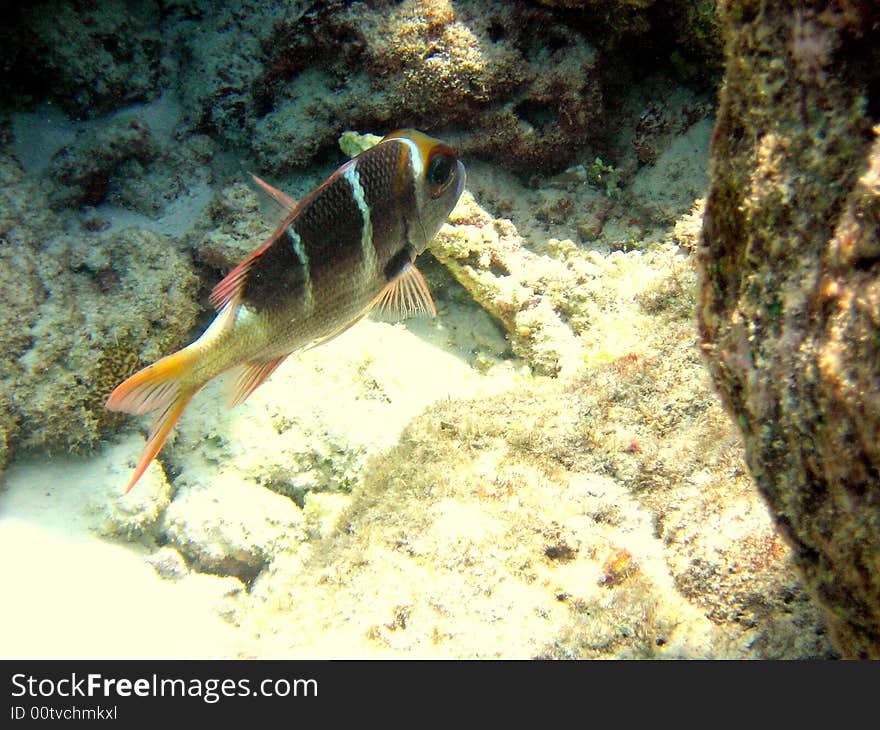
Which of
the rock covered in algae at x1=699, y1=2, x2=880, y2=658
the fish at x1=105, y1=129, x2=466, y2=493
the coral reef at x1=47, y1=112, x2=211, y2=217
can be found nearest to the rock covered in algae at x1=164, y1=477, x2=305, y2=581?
the fish at x1=105, y1=129, x2=466, y2=493

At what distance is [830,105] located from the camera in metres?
1.29

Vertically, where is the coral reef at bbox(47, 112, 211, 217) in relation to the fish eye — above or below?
below

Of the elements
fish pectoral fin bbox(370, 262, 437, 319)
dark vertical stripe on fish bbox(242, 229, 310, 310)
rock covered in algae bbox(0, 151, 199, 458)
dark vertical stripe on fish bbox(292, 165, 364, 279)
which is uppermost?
dark vertical stripe on fish bbox(292, 165, 364, 279)

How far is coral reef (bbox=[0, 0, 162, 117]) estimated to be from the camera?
16.4ft

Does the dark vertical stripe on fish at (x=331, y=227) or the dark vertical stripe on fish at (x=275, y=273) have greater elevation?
the dark vertical stripe on fish at (x=331, y=227)

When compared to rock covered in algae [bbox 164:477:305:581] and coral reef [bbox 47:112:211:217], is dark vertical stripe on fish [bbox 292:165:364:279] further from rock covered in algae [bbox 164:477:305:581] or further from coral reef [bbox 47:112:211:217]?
coral reef [bbox 47:112:211:217]

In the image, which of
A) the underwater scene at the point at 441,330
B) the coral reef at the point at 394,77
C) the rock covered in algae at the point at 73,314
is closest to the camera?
the underwater scene at the point at 441,330

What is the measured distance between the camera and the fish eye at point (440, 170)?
218 cm

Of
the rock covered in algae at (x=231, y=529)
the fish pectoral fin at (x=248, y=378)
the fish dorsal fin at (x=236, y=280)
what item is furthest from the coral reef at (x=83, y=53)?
the fish pectoral fin at (x=248, y=378)

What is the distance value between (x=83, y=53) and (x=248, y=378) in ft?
16.4

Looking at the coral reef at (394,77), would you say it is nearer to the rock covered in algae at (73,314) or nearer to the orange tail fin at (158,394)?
the rock covered in algae at (73,314)

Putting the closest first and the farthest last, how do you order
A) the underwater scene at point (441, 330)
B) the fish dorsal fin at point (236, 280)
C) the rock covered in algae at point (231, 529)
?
the underwater scene at point (441, 330) < the fish dorsal fin at point (236, 280) < the rock covered in algae at point (231, 529)

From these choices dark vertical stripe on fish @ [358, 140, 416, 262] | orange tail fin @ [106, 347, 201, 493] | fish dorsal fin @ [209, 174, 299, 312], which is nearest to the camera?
orange tail fin @ [106, 347, 201, 493]

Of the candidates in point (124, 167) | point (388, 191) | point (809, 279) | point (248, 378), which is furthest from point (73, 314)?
point (809, 279)
